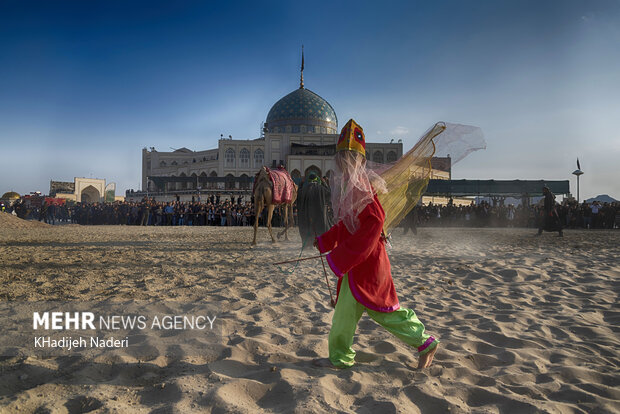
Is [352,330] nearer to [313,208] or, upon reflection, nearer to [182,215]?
[313,208]

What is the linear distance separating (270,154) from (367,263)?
50.9 meters

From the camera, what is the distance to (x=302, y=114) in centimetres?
5812

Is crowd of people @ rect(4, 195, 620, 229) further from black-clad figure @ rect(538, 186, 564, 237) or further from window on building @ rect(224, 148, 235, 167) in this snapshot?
window on building @ rect(224, 148, 235, 167)

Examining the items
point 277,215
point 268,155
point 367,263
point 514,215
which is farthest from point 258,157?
point 367,263

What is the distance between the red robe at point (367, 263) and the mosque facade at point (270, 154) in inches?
1556

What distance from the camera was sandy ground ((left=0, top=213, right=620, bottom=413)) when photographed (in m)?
1.94

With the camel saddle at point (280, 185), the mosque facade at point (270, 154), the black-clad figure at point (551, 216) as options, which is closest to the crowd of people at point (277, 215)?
the black-clad figure at point (551, 216)

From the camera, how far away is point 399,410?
1859mm

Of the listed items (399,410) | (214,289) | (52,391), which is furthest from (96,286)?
(399,410)

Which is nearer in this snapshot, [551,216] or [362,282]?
[362,282]

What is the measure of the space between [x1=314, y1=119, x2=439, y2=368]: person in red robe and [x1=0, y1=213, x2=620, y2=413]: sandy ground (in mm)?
179

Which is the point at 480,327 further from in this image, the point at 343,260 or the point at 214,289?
the point at 214,289

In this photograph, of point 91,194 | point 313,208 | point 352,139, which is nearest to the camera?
point 352,139

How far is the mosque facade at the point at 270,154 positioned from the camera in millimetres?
47688
